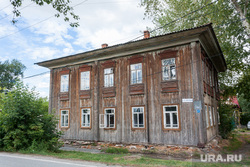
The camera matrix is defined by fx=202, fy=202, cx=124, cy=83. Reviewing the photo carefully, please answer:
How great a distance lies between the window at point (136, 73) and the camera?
14263mm

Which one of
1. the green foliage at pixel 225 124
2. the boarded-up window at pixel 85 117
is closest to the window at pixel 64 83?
the boarded-up window at pixel 85 117

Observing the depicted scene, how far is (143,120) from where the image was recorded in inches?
534

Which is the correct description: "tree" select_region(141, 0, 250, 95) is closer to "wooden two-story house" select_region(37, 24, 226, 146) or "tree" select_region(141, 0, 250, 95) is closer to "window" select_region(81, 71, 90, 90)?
"wooden two-story house" select_region(37, 24, 226, 146)

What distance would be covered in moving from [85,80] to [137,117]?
19.0 ft

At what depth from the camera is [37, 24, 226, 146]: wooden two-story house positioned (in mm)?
12148

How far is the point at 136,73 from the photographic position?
47.3ft

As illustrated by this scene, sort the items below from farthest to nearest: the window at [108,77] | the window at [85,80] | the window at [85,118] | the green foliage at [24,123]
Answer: the window at [85,80] < the window at [85,118] < the window at [108,77] < the green foliage at [24,123]

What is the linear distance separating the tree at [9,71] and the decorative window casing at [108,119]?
1331 inches

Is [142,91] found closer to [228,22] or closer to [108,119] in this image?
[108,119]

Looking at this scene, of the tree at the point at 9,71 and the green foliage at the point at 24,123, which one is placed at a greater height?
the tree at the point at 9,71

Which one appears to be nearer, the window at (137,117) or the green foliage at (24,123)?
the green foliage at (24,123)

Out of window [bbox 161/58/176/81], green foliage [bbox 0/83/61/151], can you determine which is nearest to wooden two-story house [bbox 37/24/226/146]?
window [bbox 161/58/176/81]

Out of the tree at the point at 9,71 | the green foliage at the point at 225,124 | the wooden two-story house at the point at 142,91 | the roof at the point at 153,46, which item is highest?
the tree at the point at 9,71

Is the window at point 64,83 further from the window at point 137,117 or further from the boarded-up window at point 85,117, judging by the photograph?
the window at point 137,117
